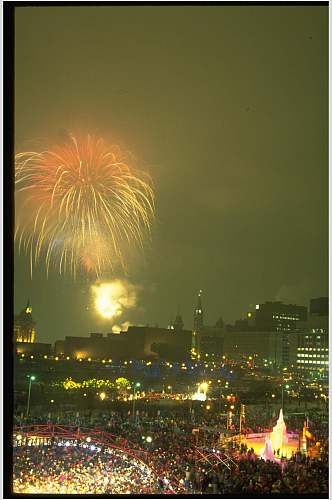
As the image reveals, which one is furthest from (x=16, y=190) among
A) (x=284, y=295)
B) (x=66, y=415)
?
(x=284, y=295)

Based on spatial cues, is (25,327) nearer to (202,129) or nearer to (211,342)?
(211,342)

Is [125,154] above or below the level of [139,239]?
above

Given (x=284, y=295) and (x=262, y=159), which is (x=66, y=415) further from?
(x=262, y=159)

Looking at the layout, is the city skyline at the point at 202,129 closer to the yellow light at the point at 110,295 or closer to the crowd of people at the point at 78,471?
the yellow light at the point at 110,295

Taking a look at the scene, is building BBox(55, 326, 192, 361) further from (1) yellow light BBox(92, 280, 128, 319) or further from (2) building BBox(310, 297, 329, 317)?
(2) building BBox(310, 297, 329, 317)

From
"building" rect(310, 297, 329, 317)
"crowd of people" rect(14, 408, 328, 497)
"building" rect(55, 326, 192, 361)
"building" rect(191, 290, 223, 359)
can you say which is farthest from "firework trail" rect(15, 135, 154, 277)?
"building" rect(310, 297, 329, 317)

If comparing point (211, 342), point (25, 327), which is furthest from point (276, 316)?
point (25, 327)
